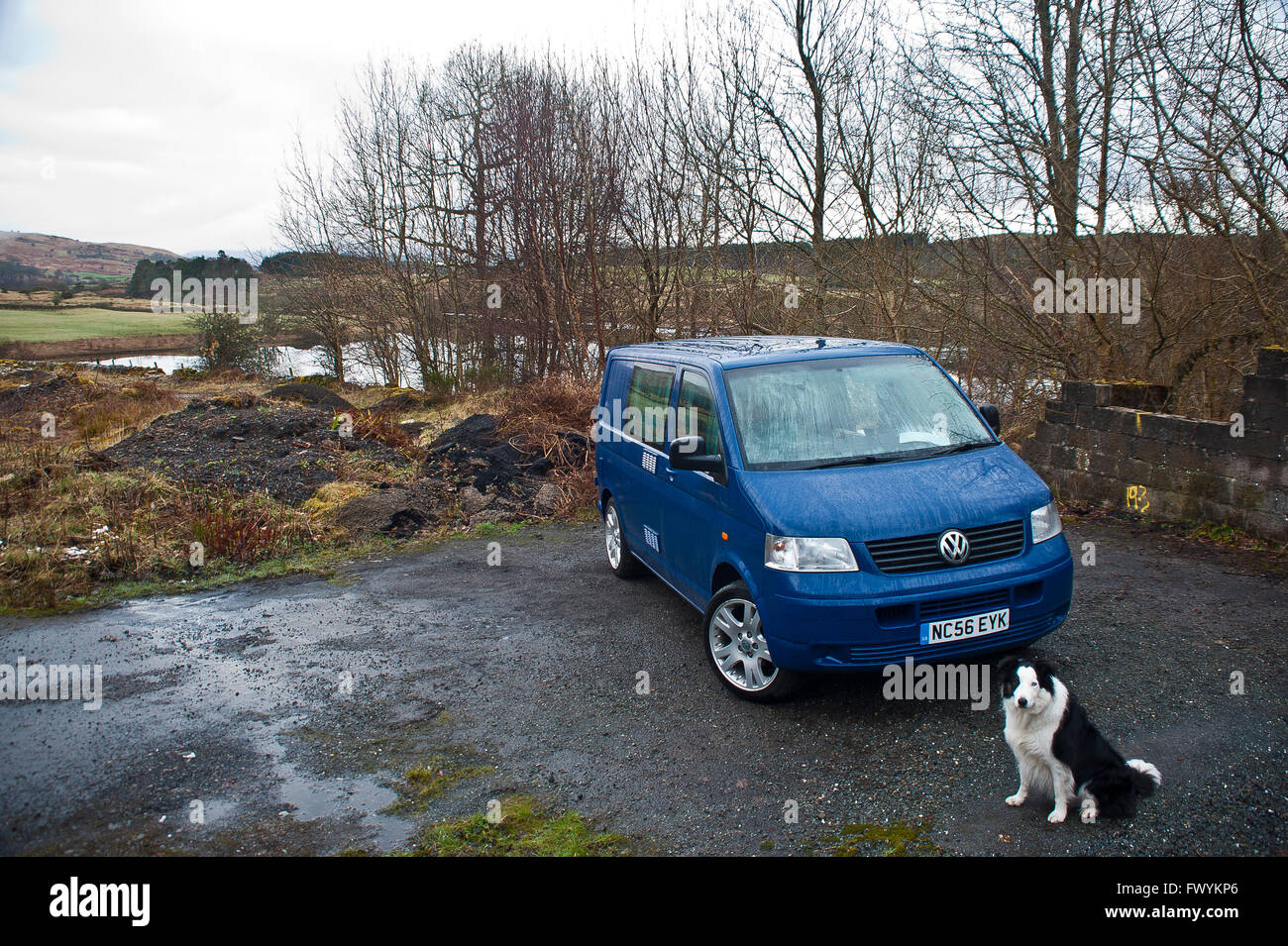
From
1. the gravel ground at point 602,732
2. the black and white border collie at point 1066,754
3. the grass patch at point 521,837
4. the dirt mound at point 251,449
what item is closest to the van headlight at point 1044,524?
the gravel ground at point 602,732

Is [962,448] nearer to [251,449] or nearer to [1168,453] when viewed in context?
[1168,453]

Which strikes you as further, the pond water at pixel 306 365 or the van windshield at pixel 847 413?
the pond water at pixel 306 365

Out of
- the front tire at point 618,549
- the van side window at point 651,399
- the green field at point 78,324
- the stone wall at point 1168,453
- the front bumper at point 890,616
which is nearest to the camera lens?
the front bumper at point 890,616

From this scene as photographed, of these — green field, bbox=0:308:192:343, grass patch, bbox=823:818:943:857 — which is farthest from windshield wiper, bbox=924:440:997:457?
green field, bbox=0:308:192:343

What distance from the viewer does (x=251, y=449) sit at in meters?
13.6

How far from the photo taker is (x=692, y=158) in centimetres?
1702

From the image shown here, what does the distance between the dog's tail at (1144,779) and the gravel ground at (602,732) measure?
0.11m

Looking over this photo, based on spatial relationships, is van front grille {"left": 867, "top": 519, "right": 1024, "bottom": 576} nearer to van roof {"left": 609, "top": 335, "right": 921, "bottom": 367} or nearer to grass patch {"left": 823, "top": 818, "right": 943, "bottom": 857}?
grass patch {"left": 823, "top": 818, "right": 943, "bottom": 857}

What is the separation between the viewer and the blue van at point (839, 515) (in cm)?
434

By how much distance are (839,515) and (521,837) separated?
225cm

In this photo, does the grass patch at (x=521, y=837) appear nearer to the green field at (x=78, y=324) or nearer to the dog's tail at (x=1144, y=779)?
the dog's tail at (x=1144, y=779)

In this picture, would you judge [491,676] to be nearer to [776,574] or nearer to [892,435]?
[776,574]

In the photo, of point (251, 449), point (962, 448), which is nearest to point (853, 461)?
point (962, 448)

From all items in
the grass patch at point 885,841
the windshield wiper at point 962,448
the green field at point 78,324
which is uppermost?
the green field at point 78,324
